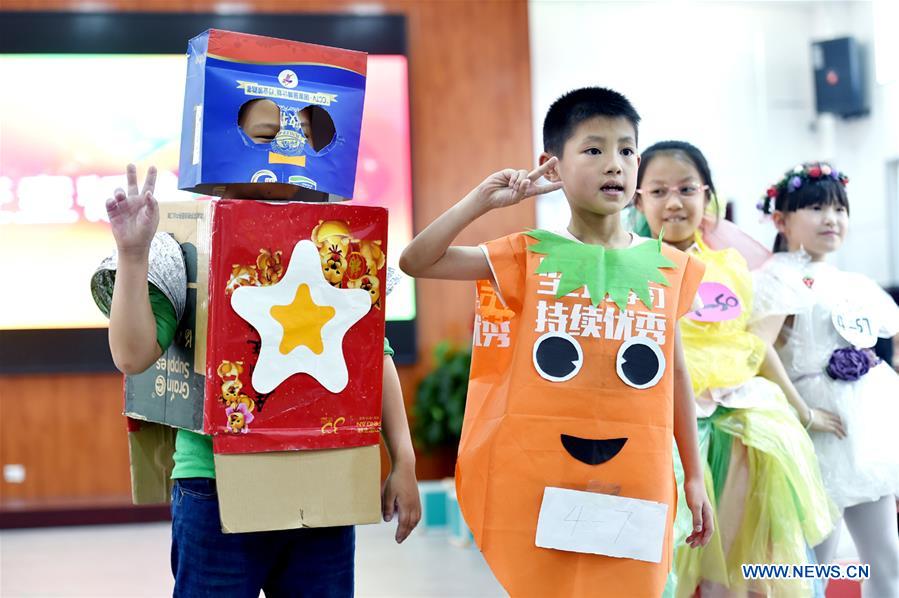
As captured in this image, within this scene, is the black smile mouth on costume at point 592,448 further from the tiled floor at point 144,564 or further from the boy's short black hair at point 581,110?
the tiled floor at point 144,564

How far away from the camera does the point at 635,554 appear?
61.0 inches

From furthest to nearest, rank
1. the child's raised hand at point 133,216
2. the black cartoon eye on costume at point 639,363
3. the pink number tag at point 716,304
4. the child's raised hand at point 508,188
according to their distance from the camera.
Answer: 1. the pink number tag at point 716,304
2. the black cartoon eye on costume at point 639,363
3. the child's raised hand at point 508,188
4. the child's raised hand at point 133,216

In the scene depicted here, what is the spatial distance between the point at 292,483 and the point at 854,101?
20.3ft

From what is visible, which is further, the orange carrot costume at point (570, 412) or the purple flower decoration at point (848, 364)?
the purple flower decoration at point (848, 364)

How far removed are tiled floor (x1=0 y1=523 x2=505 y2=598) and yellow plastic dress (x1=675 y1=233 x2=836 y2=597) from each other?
4.55 feet

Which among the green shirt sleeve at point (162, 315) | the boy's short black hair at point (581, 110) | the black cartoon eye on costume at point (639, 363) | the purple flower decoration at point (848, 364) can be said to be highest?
the boy's short black hair at point (581, 110)

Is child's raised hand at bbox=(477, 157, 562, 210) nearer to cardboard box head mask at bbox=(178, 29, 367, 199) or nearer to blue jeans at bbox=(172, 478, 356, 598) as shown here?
cardboard box head mask at bbox=(178, 29, 367, 199)

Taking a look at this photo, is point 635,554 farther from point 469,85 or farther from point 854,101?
point 854,101

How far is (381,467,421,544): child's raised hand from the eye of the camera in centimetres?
142

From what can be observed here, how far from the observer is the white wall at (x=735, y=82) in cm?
643

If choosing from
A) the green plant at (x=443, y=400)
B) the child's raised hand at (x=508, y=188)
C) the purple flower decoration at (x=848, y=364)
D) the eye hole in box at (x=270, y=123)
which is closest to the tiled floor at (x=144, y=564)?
the green plant at (x=443, y=400)

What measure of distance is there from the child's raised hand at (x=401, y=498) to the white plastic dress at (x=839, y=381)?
54.9 inches

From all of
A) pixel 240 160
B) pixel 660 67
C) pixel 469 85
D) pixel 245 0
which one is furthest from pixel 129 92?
pixel 240 160

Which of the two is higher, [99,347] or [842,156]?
[842,156]
